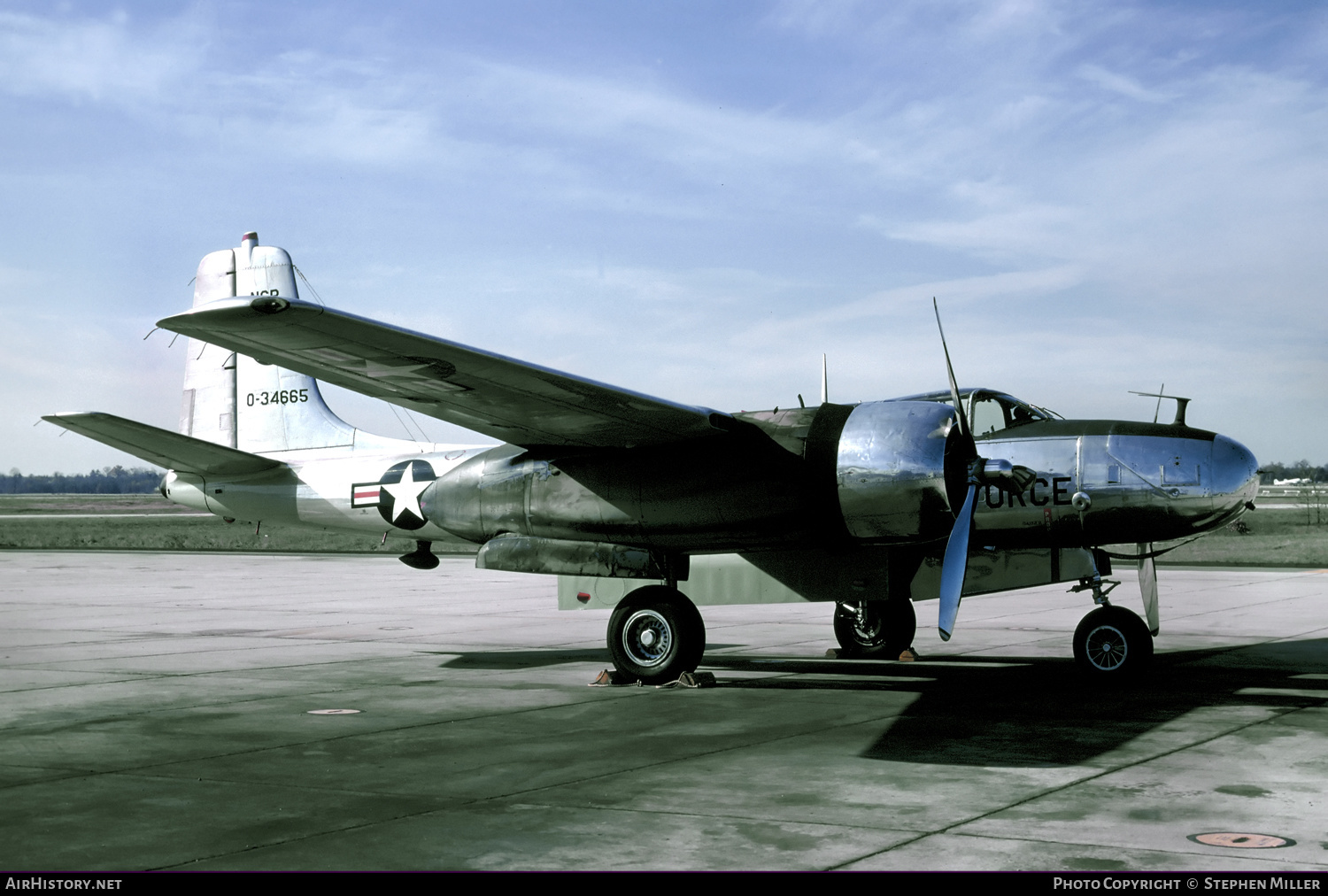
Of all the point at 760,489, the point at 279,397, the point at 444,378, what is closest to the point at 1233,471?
the point at 760,489

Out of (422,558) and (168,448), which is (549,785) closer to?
(422,558)

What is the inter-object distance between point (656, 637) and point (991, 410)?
13.8 feet

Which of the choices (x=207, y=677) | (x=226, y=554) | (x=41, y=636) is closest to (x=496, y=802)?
(x=207, y=677)

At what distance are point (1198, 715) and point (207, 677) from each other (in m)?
9.92

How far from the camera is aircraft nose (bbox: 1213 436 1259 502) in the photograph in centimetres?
1148

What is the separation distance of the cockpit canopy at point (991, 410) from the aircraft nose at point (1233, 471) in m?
1.65

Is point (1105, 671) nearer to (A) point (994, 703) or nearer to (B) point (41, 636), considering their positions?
(A) point (994, 703)

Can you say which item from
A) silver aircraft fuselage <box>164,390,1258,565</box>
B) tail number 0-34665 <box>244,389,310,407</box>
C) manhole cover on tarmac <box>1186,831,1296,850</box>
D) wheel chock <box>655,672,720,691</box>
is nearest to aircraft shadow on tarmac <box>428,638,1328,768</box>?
→ wheel chock <box>655,672,720,691</box>

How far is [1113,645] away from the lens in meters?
12.7

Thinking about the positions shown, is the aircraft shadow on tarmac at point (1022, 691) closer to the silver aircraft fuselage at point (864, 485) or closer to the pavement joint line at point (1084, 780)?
the pavement joint line at point (1084, 780)

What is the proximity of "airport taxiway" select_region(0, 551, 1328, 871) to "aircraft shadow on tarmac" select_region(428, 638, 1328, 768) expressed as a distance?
50 millimetres

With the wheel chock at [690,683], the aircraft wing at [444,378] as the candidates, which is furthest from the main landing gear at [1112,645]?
the aircraft wing at [444,378]

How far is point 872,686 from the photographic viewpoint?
12586 millimetres
